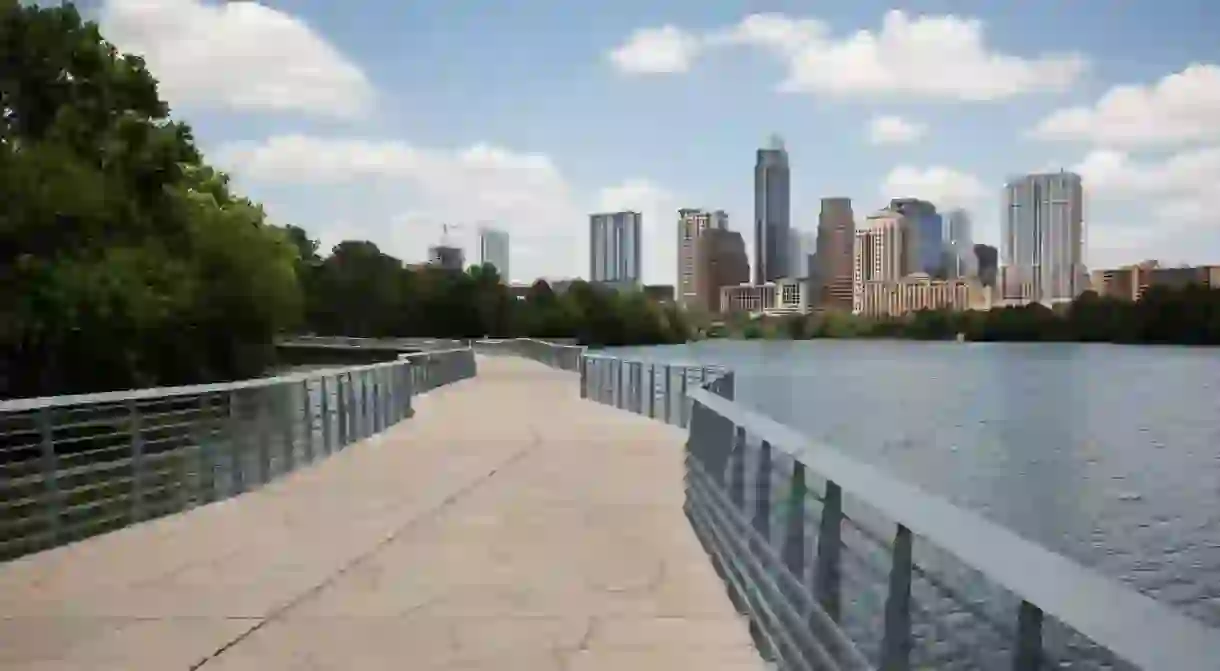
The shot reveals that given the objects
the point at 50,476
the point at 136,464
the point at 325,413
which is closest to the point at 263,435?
the point at 325,413

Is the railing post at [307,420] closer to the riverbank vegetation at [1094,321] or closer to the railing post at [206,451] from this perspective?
the railing post at [206,451]

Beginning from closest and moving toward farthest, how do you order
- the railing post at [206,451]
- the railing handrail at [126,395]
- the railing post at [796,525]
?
the railing post at [796,525]
the railing handrail at [126,395]
the railing post at [206,451]

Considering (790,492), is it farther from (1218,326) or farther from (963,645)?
(1218,326)

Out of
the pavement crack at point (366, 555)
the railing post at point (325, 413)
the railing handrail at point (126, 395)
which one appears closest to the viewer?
the pavement crack at point (366, 555)

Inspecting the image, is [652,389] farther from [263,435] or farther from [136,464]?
[136,464]

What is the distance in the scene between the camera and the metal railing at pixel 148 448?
10.3m

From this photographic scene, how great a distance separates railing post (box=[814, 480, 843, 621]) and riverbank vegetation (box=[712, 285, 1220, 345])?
62488 millimetres

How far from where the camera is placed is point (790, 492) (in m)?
6.46

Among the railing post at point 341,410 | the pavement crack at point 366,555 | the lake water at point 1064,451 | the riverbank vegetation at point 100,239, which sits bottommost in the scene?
the lake water at point 1064,451

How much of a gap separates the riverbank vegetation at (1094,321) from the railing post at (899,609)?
6372 centimetres

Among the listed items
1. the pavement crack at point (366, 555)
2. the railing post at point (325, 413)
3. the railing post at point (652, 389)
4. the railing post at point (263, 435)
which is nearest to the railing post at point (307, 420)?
the railing post at point (325, 413)

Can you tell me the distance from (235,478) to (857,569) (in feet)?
33.6

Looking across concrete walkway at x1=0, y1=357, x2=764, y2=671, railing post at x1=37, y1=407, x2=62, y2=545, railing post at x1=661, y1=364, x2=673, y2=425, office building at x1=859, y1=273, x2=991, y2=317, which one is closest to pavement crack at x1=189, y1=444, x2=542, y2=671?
concrete walkway at x1=0, y1=357, x2=764, y2=671

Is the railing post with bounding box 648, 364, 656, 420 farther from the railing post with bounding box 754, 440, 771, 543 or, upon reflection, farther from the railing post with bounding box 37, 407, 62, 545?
the railing post with bounding box 754, 440, 771, 543
